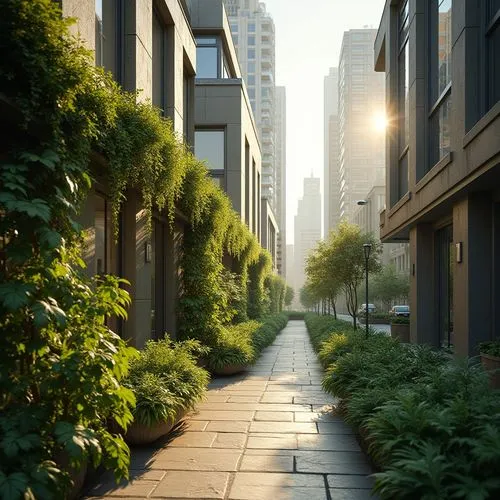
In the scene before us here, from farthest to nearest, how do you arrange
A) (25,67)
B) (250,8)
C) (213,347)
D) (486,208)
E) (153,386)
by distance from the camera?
(250,8)
(213,347)
(486,208)
(153,386)
(25,67)

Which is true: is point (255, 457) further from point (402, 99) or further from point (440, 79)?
point (402, 99)

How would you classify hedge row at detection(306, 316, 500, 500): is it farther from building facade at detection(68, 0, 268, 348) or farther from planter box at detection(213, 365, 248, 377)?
planter box at detection(213, 365, 248, 377)

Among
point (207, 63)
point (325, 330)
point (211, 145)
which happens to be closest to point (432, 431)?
point (325, 330)

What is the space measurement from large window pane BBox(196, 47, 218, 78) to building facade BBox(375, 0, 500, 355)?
6.12m

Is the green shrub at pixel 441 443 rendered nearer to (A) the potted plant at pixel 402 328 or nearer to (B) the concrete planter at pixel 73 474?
(B) the concrete planter at pixel 73 474

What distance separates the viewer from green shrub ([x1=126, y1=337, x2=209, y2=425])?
228 inches

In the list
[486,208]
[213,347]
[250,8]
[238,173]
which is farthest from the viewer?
[250,8]

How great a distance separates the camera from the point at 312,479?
4961 millimetres

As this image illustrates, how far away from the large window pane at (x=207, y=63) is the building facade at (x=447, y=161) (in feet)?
20.1

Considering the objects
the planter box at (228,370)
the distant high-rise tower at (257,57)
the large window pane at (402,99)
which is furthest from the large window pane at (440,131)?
the distant high-rise tower at (257,57)

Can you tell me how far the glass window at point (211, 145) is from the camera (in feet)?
68.5

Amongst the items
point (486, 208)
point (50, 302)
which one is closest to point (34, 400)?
point (50, 302)

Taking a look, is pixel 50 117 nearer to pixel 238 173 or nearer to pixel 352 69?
pixel 238 173

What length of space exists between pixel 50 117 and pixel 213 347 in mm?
8031
